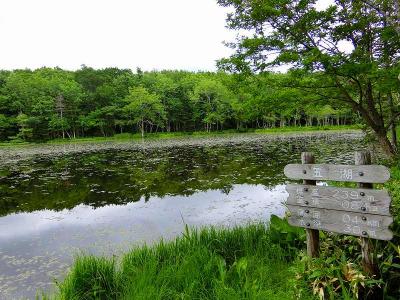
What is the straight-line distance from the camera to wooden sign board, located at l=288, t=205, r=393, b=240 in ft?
11.7

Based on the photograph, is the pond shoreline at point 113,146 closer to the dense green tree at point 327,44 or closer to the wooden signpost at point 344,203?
the dense green tree at point 327,44

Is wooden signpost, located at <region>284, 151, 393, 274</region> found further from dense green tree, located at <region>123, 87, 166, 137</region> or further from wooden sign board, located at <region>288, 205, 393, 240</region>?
dense green tree, located at <region>123, 87, 166, 137</region>

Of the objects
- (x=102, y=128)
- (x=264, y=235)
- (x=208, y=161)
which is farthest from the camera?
(x=102, y=128)

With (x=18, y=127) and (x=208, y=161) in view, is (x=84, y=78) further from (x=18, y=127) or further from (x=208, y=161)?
(x=208, y=161)

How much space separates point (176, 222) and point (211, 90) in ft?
201

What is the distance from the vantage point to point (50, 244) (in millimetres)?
7668

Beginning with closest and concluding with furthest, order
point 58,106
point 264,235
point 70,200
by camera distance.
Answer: point 264,235 < point 70,200 < point 58,106

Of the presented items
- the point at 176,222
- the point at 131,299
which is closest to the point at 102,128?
the point at 176,222

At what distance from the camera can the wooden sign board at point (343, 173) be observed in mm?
3557

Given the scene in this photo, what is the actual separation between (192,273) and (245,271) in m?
0.72

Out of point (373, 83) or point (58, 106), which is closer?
point (373, 83)

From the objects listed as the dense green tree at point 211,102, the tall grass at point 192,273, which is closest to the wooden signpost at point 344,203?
the tall grass at point 192,273

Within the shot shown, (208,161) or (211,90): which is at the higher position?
(211,90)

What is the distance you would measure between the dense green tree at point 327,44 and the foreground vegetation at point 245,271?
4139 mm
